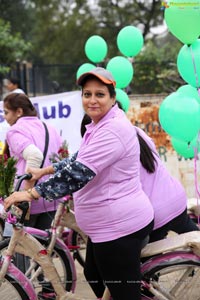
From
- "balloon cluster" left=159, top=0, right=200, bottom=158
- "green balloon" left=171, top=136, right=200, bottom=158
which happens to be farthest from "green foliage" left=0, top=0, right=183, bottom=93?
"balloon cluster" left=159, top=0, right=200, bottom=158

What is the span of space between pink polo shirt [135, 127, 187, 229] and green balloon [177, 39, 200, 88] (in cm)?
73

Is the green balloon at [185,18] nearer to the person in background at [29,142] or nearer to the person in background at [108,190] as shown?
the person in background at [108,190]

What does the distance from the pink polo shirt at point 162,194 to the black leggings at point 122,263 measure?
0.24 meters

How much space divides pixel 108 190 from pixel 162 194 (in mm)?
502

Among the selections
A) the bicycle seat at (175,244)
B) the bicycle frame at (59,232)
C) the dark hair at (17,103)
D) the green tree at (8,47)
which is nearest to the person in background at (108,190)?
the bicycle seat at (175,244)

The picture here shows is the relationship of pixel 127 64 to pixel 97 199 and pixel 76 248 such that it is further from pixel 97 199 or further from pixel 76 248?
pixel 97 199

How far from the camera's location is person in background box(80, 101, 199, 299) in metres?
A: 2.81

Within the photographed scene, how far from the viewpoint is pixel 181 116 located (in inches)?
128

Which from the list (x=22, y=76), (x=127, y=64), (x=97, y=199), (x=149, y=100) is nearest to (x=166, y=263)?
(x=97, y=199)

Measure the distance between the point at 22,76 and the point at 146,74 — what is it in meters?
3.72

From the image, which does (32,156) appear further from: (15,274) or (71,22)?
(71,22)

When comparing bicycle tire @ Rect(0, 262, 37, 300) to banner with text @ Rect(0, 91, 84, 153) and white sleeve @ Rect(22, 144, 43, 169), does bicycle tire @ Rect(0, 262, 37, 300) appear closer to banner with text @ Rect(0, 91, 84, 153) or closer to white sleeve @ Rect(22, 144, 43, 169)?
white sleeve @ Rect(22, 144, 43, 169)

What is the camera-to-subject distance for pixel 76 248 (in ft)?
13.1

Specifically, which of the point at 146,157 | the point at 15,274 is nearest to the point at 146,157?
the point at 146,157
